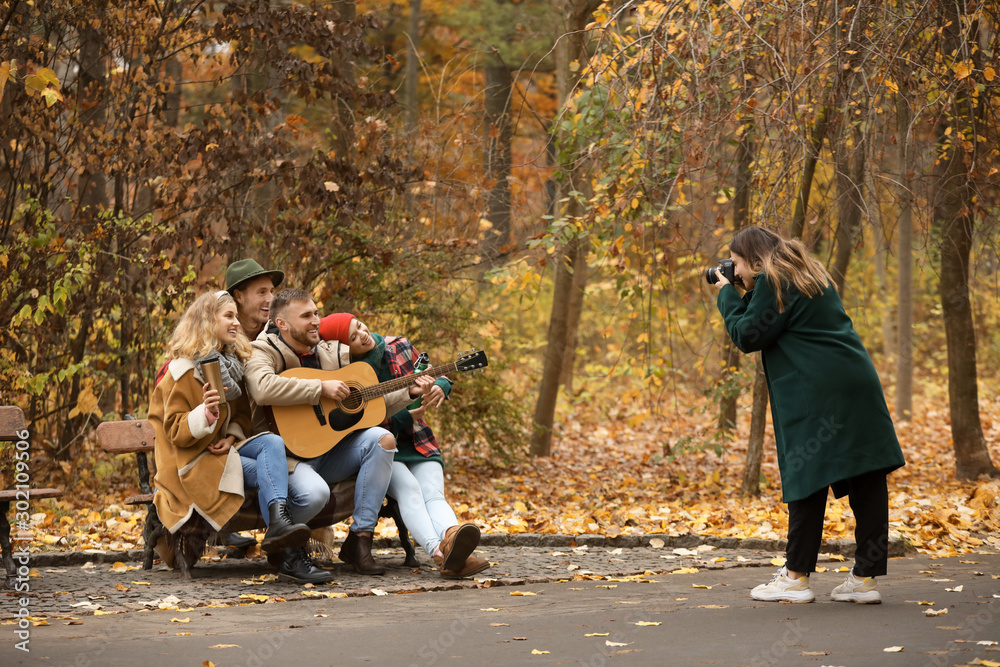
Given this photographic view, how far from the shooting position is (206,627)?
4.51m

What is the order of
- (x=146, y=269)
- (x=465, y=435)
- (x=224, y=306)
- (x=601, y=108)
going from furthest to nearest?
(x=465, y=435) → (x=146, y=269) → (x=601, y=108) → (x=224, y=306)

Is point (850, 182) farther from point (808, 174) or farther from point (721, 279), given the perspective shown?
point (721, 279)

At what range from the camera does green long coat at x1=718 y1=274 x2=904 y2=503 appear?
4.71m

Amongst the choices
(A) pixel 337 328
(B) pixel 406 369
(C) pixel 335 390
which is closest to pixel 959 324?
(B) pixel 406 369

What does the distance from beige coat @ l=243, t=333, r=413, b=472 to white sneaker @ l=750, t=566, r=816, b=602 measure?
235 centimetres

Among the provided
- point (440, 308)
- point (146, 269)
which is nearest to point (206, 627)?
point (146, 269)

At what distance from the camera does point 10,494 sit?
5.48m

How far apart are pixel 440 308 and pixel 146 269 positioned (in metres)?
2.81

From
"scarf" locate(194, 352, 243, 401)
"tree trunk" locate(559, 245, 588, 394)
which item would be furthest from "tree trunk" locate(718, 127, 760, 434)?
"scarf" locate(194, 352, 243, 401)

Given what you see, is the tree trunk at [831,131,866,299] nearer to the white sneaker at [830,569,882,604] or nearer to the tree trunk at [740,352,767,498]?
the tree trunk at [740,352,767,498]

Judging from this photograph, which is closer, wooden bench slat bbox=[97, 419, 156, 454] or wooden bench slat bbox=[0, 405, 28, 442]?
wooden bench slat bbox=[0, 405, 28, 442]

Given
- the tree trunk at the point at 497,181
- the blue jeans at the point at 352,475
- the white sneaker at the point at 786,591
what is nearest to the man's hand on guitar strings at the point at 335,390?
the blue jeans at the point at 352,475

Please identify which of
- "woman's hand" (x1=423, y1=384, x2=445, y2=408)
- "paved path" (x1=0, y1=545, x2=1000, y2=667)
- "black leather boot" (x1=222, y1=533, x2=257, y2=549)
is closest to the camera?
"paved path" (x1=0, y1=545, x2=1000, y2=667)

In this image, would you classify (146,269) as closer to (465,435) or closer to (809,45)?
(465,435)
